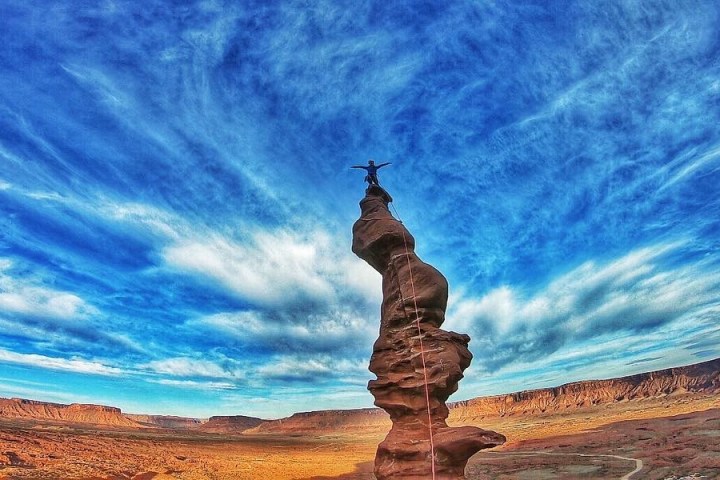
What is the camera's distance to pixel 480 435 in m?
12.7

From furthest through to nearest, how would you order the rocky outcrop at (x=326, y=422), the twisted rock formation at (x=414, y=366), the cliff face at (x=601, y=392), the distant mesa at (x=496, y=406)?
1. the rocky outcrop at (x=326, y=422)
2. the distant mesa at (x=496, y=406)
3. the cliff face at (x=601, y=392)
4. the twisted rock formation at (x=414, y=366)

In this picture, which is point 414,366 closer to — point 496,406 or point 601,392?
point 601,392

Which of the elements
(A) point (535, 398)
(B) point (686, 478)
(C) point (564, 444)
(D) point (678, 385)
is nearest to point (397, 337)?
(B) point (686, 478)

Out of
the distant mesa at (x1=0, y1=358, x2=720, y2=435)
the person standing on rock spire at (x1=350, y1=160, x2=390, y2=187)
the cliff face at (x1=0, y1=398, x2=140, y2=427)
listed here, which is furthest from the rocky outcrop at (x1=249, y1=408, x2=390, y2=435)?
the person standing on rock spire at (x1=350, y1=160, x2=390, y2=187)

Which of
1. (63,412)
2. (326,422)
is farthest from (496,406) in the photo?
(63,412)

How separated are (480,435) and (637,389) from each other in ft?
485

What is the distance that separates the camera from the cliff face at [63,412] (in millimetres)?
156625

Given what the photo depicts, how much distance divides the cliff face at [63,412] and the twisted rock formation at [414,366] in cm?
18491

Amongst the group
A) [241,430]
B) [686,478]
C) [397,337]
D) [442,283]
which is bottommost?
[241,430]

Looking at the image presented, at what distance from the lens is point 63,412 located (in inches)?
6777

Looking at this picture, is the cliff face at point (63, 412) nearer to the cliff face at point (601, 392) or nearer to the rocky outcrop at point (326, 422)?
the rocky outcrop at point (326, 422)

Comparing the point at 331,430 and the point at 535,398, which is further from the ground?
the point at 535,398

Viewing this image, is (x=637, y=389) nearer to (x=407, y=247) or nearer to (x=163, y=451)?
(x=163, y=451)

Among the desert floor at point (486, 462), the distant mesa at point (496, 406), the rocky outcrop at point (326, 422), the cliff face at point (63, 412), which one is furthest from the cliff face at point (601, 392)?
the cliff face at point (63, 412)
